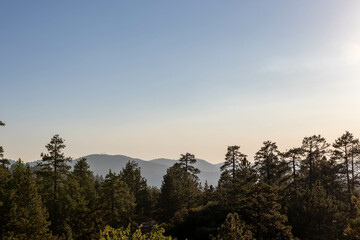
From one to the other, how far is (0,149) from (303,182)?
41892 millimetres

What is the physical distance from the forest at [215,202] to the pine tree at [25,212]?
0.07m

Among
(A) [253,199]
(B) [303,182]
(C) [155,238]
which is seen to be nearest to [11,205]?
(C) [155,238]

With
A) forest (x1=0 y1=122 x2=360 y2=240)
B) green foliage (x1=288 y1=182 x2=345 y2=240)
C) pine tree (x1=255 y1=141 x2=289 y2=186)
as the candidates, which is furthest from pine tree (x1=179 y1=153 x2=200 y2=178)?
green foliage (x1=288 y1=182 x2=345 y2=240)

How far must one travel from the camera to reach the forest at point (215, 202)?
21.1 meters

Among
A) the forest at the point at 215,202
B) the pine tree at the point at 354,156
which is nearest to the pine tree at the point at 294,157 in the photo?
the forest at the point at 215,202

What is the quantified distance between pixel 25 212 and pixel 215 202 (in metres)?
22.5

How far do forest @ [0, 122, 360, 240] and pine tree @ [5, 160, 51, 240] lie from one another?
0.07 meters

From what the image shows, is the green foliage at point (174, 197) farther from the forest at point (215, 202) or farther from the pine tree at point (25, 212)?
the pine tree at point (25, 212)

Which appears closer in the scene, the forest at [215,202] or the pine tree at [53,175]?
the forest at [215,202]

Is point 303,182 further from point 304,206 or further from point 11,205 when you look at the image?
point 11,205

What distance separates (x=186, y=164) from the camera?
60750 millimetres

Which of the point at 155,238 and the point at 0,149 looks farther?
the point at 0,149

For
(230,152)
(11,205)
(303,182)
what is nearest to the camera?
(11,205)

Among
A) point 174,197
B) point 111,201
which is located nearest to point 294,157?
point 174,197
